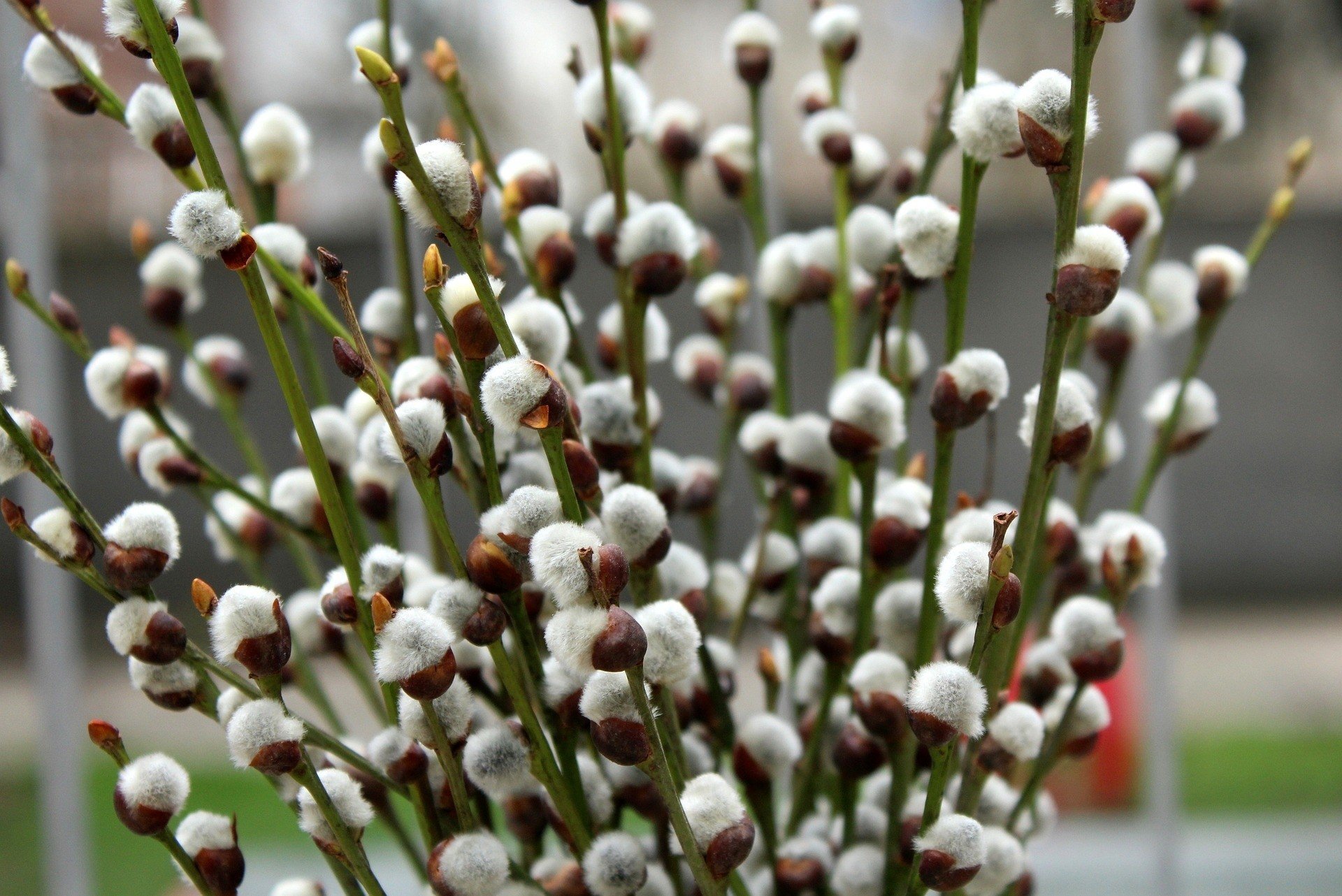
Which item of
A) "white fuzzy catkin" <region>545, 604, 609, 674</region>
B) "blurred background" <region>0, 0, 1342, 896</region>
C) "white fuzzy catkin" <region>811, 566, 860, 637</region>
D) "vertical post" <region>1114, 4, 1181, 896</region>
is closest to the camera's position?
"white fuzzy catkin" <region>545, 604, 609, 674</region>

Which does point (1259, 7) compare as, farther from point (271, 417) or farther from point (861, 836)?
point (861, 836)

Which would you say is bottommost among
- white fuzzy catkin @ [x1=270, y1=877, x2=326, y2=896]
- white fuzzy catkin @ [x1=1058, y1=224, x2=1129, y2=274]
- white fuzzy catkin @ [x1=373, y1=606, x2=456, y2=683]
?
white fuzzy catkin @ [x1=270, y1=877, x2=326, y2=896]

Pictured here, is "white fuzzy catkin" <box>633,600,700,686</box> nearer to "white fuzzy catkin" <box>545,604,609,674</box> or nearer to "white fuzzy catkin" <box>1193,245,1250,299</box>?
"white fuzzy catkin" <box>545,604,609,674</box>

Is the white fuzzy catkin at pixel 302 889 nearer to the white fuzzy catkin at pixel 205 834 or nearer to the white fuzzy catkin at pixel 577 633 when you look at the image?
the white fuzzy catkin at pixel 205 834

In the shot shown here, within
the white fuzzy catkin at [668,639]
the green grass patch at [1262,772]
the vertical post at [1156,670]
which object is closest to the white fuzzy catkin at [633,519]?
the white fuzzy catkin at [668,639]

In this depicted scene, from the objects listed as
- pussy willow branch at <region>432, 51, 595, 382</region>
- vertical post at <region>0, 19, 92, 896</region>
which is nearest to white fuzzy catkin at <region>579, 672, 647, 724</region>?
pussy willow branch at <region>432, 51, 595, 382</region>

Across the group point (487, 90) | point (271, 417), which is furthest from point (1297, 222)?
point (271, 417)

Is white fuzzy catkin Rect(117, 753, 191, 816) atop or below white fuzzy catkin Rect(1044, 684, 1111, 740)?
below

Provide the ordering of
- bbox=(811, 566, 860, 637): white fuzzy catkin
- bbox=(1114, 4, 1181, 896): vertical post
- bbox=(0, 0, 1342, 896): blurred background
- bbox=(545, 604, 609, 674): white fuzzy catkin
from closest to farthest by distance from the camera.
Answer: bbox=(545, 604, 609, 674): white fuzzy catkin < bbox=(811, 566, 860, 637): white fuzzy catkin < bbox=(1114, 4, 1181, 896): vertical post < bbox=(0, 0, 1342, 896): blurred background
